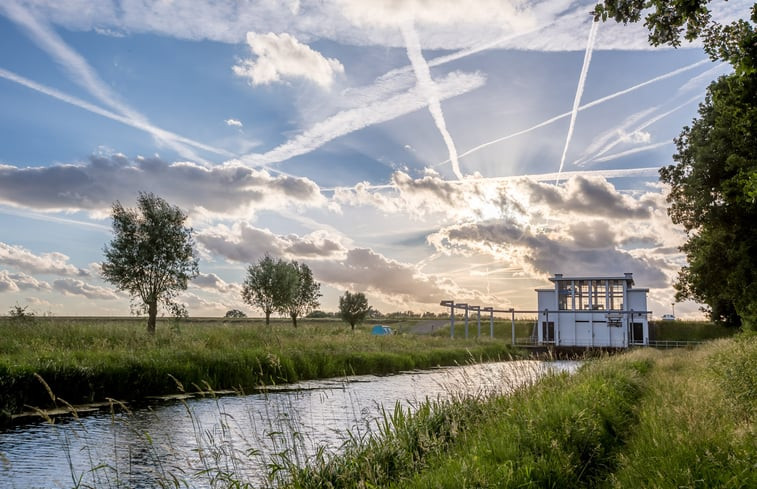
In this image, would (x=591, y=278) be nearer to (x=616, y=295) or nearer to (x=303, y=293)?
(x=616, y=295)

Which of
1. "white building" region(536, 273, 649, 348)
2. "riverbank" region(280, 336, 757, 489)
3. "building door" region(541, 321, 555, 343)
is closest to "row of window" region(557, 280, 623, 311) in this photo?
"white building" region(536, 273, 649, 348)

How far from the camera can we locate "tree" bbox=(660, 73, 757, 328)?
27906 mm

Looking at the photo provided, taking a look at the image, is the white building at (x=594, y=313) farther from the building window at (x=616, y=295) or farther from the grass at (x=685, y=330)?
the grass at (x=685, y=330)

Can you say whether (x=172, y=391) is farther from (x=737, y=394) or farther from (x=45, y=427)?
(x=737, y=394)

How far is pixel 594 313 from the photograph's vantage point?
169ft

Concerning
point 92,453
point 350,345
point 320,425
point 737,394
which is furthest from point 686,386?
point 350,345

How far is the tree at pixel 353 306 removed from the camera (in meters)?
69.3

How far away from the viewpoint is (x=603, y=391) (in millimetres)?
11305

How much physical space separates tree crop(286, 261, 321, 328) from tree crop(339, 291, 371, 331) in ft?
10.9

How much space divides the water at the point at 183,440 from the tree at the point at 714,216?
1945 centimetres

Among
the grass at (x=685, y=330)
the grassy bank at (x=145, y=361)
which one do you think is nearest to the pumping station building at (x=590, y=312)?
the grass at (x=685, y=330)

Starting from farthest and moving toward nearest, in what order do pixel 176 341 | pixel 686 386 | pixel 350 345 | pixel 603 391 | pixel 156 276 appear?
pixel 156 276, pixel 350 345, pixel 176 341, pixel 686 386, pixel 603 391

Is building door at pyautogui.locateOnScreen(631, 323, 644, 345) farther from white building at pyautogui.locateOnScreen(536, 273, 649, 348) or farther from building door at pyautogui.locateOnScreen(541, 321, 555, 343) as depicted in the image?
building door at pyautogui.locateOnScreen(541, 321, 555, 343)

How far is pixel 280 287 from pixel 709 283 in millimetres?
41270
